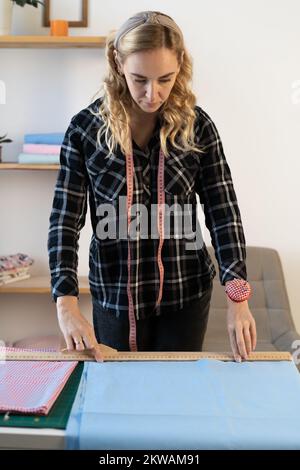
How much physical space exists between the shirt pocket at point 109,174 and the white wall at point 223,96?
53.0 inches

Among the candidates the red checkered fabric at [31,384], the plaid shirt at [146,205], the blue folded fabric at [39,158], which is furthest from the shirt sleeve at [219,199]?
the blue folded fabric at [39,158]

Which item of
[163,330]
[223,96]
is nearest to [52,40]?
[223,96]

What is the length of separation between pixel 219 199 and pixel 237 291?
0.21 m

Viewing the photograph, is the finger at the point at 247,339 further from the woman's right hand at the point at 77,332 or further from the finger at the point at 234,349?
the woman's right hand at the point at 77,332

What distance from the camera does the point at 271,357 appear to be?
3.88 feet

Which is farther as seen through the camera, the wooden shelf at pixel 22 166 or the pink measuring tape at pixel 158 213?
the wooden shelf at pixel 22 166

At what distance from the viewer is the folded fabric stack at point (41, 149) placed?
92.7 inches

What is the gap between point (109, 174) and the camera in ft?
4.14

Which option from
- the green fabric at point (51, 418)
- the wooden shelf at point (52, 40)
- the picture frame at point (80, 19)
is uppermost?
the picture frame at point (80, 19)

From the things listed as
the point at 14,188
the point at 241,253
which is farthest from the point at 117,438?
the point at 14,188

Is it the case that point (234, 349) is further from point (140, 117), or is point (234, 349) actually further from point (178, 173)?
point (140, 117)

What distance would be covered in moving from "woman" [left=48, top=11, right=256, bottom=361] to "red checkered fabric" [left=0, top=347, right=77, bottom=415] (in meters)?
0.15

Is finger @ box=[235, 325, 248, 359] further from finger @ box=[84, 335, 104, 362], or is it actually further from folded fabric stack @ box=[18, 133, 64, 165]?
folded fabric stack @ box=[18, 133, 64, 165]

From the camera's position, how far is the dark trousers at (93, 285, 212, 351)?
131 cm
